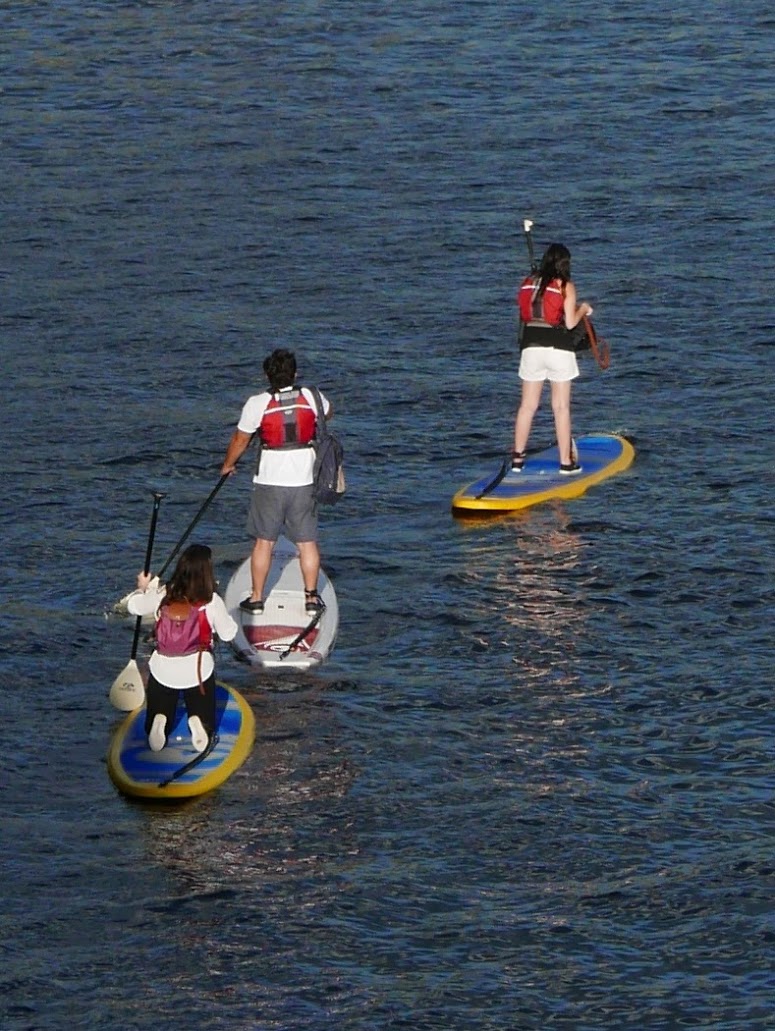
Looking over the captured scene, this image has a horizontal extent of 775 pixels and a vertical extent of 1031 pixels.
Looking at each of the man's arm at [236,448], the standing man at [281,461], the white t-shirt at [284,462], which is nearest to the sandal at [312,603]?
the standing man at [281,461]

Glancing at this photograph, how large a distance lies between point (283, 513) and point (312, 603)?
914 mm

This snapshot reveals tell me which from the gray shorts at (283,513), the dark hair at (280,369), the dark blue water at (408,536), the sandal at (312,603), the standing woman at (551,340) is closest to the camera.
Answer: the dark blue water at (408,536)

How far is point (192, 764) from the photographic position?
14.5 metres

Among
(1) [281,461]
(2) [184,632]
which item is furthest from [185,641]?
(1) [281,461]

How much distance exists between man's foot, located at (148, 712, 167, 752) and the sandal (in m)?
2.48

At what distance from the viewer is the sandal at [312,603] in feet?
55.1

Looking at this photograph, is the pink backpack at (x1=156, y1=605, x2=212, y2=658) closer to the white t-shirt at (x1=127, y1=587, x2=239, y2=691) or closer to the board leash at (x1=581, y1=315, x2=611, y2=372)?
the white t-shirt at (x1=127, y1=587, x2=239, y2=691)

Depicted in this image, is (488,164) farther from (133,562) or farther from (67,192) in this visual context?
(133,562)

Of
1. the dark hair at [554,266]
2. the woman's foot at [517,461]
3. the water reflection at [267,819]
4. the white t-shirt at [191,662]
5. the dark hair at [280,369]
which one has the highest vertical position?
the dark hair at [554,266]

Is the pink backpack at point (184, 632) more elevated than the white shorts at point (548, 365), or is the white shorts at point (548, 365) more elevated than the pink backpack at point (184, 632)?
the white shorts at point (548, 365)

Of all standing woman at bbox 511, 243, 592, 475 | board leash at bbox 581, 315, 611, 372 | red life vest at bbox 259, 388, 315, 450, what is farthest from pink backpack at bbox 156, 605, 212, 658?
board leash at bbox 581, 315, 611, 372

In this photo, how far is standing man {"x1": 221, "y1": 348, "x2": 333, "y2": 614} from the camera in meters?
15.9

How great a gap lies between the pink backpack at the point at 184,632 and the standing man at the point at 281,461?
2.16 metres

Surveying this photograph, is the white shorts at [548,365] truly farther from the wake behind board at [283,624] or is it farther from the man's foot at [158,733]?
the man's foot at [158,733]
